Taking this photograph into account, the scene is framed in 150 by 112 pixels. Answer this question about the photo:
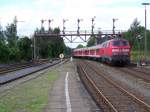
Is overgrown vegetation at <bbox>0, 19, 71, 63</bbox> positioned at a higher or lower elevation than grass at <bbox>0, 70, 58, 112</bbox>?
higher

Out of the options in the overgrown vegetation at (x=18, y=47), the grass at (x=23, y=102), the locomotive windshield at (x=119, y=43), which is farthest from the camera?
the overgrown vegetation at (x=18, y=47)

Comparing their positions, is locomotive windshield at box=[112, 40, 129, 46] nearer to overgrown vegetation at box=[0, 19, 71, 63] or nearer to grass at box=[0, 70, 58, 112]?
overgrown vegetation at box=[0, 19, 71, 63]

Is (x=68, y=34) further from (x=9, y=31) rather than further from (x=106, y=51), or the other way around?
(x=106, y=51)

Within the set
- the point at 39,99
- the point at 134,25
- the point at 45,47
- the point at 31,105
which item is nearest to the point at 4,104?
the point at 31,105

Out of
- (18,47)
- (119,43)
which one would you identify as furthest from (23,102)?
(18,47)

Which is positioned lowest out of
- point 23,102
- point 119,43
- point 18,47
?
point 23,102

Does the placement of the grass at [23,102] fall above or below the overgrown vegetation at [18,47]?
below

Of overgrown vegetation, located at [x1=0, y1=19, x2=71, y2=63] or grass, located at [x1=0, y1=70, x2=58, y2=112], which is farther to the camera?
overgrown vegetation, located at [x1=0, y1=19, x2=71, y2=63]

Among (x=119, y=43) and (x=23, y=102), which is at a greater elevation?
(x=119, y=43)

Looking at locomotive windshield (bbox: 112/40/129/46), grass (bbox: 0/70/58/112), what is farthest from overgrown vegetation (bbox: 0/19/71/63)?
grass (bbox: 0/70/58/112)

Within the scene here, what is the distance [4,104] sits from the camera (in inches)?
745

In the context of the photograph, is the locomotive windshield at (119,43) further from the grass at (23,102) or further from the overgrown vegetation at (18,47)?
the grass at (23,102)

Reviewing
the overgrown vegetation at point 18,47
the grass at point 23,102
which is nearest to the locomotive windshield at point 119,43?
the overgrown vegetation at point 18,47

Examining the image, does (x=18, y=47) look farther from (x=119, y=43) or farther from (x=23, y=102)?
(x=23, y=102)
